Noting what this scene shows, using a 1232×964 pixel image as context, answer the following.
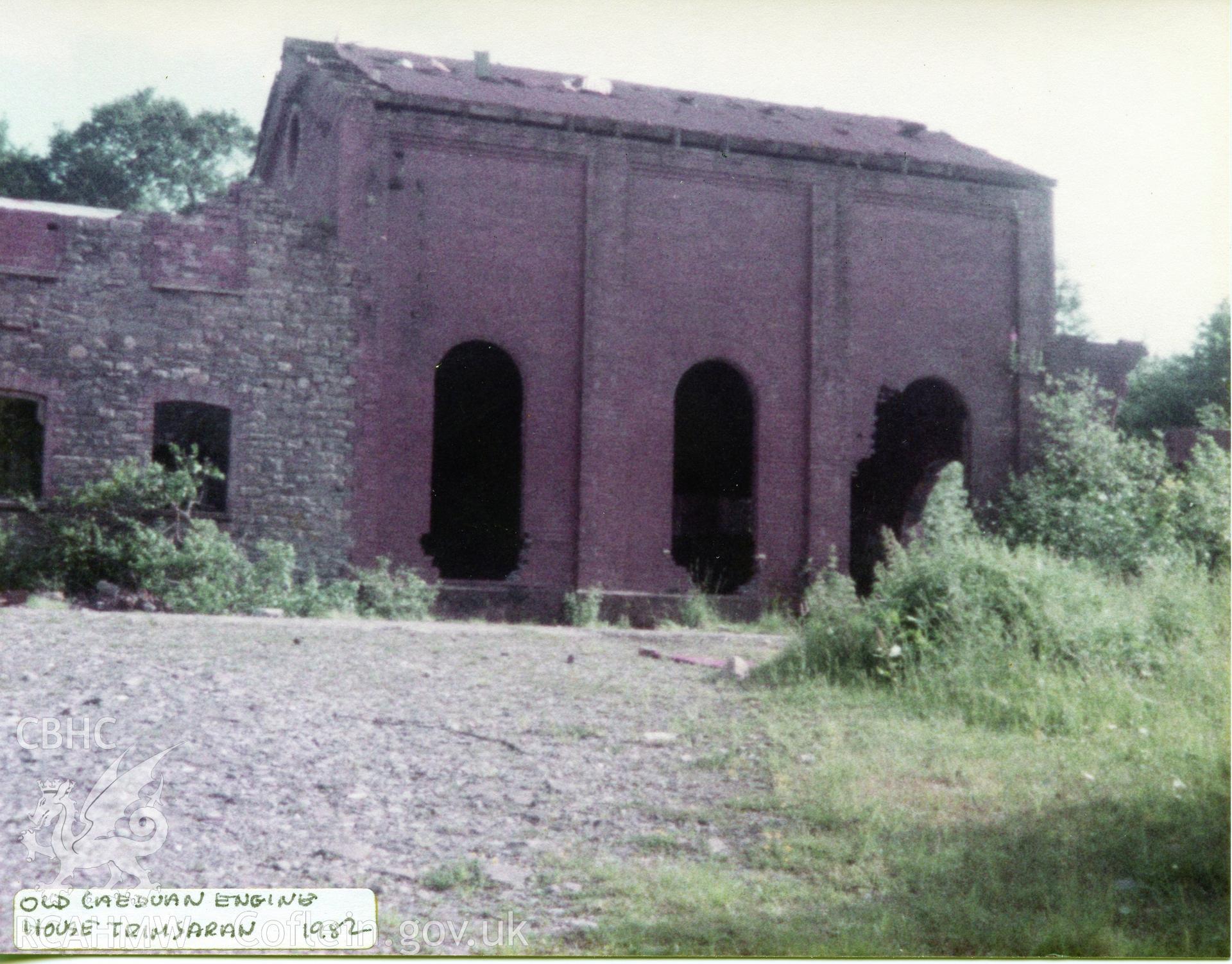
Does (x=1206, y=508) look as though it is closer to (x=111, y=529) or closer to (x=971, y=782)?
(x=971, y=782)

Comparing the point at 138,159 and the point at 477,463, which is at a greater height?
the point at 138,159

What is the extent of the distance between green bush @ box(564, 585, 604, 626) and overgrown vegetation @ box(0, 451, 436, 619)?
227 centimetres

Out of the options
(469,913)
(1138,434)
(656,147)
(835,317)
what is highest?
(656,147)

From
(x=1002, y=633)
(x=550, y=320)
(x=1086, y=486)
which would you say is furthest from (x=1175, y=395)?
(x=1002, y=633)

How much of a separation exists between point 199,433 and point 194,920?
10.5 m

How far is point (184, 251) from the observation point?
13.4m

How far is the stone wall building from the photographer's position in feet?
43.7

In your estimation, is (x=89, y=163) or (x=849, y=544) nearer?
(x=89, y=163)

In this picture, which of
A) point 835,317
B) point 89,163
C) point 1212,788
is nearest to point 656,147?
point 835,317

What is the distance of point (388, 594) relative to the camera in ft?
43.5

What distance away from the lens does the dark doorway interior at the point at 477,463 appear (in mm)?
15273

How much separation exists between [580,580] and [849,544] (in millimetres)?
4151

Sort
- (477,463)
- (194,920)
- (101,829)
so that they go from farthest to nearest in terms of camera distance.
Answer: (477,463), (101,829), (194,920)

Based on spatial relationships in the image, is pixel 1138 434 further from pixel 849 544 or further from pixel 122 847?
pixel 122 847
